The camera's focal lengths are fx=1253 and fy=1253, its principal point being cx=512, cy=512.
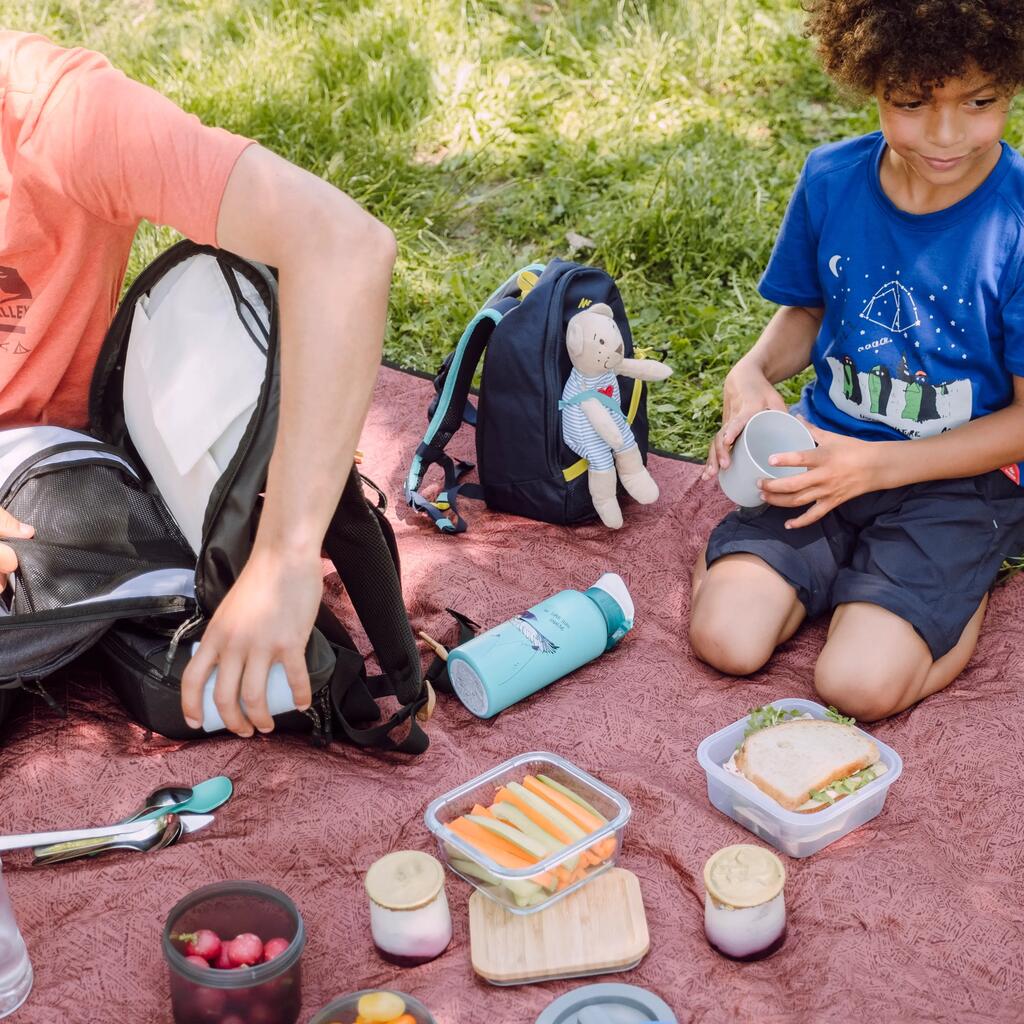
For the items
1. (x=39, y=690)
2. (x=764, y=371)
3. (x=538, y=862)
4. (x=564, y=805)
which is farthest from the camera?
(x=764, y=371)

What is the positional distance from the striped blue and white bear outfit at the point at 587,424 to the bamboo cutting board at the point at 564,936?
39.0 inches

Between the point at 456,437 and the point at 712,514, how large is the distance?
63 centimetres

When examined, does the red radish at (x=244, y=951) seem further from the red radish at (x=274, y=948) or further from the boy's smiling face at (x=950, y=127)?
the boy's smiling face at (x=950, y=127)

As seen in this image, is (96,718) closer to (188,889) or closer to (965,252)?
(188,889)

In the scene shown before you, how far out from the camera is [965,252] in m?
2.07

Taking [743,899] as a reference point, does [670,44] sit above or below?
above

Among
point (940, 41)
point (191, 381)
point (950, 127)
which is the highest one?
point (940, 41)

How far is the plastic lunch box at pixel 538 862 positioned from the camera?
160 cm

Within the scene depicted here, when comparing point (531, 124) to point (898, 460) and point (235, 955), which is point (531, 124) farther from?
point (235, 955)

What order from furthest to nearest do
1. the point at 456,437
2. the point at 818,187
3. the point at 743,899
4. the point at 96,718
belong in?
the point at 456,437 → the point at 818,187 → the point at 96,718 → the point at 743,899

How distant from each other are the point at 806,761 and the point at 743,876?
301 millimetres

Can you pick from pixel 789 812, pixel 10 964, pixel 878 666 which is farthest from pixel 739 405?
pixel 10 964

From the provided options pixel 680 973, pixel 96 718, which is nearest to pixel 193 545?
pixel 96 718

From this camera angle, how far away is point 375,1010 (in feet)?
4.56
